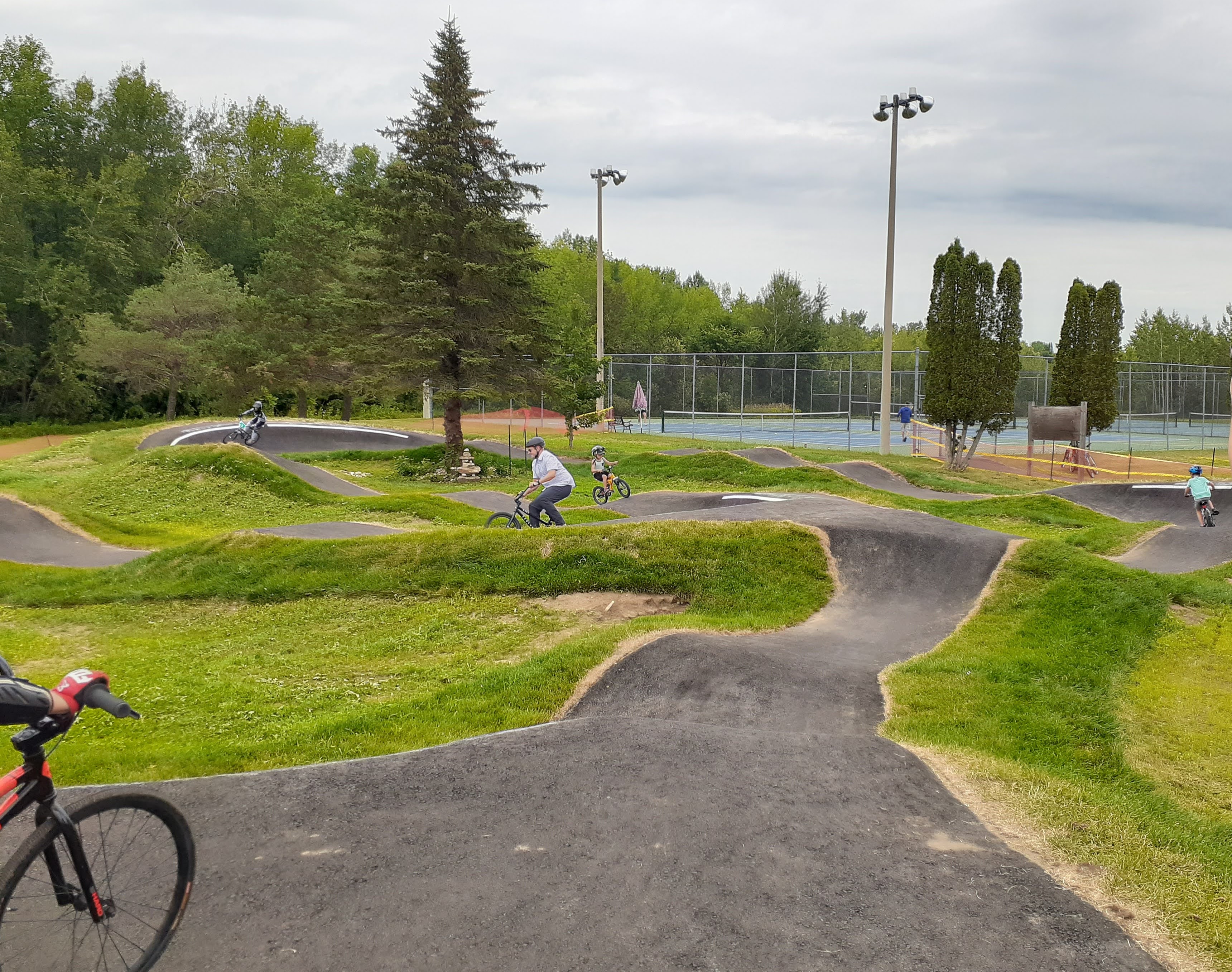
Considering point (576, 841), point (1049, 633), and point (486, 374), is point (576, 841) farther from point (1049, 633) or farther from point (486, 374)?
point (486, 374)

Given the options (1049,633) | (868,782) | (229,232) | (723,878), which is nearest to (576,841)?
(723,878)

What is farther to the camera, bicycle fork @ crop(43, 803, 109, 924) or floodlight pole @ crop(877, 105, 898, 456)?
floodlight pole @ crop(877, 105, 898, 456)

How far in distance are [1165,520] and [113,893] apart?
22.2 m

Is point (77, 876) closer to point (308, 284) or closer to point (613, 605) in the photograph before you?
point (613, 605)

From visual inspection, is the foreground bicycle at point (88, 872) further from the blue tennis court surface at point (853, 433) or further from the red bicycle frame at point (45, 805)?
the blue tennis court surface at point (853, 433)

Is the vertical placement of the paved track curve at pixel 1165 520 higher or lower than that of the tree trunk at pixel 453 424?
lower

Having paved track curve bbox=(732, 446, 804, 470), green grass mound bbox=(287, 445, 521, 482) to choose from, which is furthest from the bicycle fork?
green grass mound bbox=(287, 445, 521, 482)

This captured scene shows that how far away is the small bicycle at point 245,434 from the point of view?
30219mm

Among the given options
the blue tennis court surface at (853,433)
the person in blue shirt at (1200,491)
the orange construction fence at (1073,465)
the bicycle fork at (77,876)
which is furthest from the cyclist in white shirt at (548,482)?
the blue tennis court surface at (853,433)

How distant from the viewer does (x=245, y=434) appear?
30.2 m

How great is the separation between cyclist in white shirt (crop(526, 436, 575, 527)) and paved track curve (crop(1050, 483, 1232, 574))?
8.53m

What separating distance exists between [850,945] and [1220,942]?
6.37 ft

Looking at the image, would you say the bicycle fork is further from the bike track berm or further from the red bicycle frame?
the bike track berm

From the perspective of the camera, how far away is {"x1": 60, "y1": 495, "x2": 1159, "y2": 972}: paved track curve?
14.4ft
